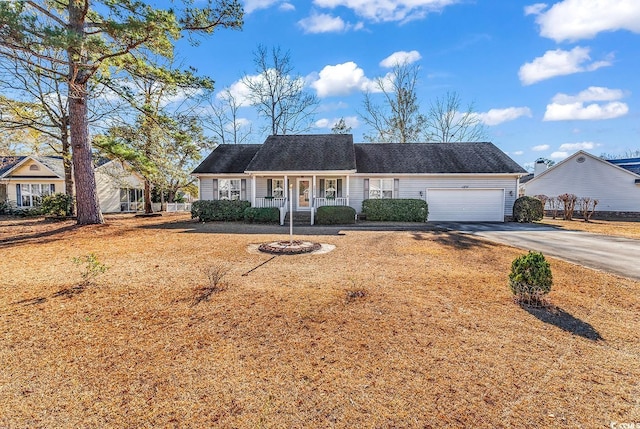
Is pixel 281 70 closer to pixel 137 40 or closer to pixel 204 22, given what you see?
pixel 204 22

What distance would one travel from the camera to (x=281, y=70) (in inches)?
1043

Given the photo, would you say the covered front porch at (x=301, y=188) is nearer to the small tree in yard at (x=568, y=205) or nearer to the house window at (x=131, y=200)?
the small tree in yard at (x=568, y=205)

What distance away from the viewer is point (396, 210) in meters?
16.0

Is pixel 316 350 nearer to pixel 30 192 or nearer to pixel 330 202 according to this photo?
pixel 330 202

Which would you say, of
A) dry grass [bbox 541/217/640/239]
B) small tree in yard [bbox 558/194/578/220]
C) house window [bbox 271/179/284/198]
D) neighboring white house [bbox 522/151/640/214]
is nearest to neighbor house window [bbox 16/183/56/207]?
house window [bbox 271/179/284/198]

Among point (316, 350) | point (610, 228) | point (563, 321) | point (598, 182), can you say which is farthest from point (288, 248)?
point (598, 182)

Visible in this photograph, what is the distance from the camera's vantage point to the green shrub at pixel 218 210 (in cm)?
1602

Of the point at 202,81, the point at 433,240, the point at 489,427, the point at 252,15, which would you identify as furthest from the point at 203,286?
the point at 252,15

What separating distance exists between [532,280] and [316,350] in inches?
140

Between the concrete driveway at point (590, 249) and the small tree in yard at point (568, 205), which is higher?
the small tree in yard at point (568, 205)

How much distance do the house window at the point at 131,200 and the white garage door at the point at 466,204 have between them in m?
26.0

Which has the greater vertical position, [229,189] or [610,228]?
[229,189]

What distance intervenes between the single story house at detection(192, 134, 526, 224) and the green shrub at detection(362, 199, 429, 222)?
3.47ft

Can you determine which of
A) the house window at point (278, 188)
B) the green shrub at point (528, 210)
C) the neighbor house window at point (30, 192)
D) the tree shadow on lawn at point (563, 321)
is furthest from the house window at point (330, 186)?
the neighbor house window at point (30, 192)
